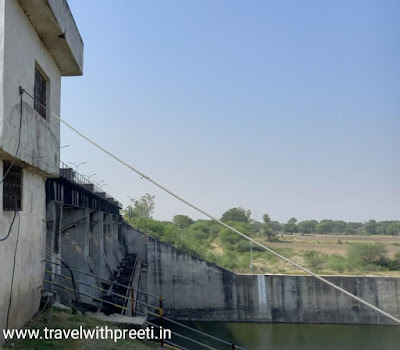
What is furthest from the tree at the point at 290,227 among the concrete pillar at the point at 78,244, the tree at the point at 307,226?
the concrete pillar at the point at 78,244

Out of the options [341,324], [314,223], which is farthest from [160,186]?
[314,223]

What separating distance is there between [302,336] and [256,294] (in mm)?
4076

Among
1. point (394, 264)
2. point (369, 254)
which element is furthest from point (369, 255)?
point (394, 264)

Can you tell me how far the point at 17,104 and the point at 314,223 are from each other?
127 meters

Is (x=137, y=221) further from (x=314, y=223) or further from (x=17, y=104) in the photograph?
(x=314, y=223)

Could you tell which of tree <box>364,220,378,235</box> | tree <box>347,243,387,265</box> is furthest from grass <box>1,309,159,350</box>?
tree <box>364,220,378,235</box>

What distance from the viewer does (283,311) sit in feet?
79.8

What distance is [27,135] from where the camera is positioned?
606 cm

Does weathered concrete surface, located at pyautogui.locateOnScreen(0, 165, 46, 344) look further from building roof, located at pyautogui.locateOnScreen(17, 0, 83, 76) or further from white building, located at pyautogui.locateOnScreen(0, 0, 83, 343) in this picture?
building roof, located at pyautogui.locateOnScreen(17, 0, 83, 76)

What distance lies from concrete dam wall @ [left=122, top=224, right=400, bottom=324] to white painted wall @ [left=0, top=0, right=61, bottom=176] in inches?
737

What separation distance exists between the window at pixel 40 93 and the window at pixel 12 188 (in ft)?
5.09

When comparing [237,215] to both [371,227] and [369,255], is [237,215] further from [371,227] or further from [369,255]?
[371,227]

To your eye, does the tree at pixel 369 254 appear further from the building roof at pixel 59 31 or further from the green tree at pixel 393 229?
the green tree at pixel 393 229

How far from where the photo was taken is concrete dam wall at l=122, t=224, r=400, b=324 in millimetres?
23797
